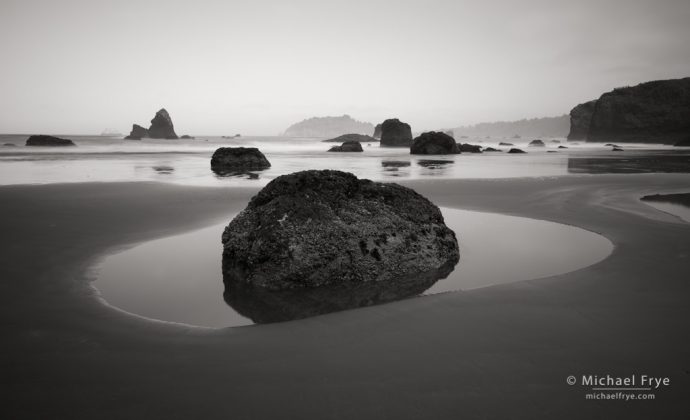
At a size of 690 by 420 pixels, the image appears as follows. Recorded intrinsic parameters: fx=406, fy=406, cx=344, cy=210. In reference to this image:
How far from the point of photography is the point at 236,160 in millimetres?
21922

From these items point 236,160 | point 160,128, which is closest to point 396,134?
point 236,160

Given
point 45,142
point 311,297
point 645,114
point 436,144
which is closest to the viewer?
point 311,297

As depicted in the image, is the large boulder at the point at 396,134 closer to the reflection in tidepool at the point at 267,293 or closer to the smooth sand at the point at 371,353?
the reflection in tidepool at the point at 267,293

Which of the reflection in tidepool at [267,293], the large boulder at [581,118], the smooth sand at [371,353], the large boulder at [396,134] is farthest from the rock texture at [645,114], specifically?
the smooth sand at [371,353]

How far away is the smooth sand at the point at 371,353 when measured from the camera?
2355 mm

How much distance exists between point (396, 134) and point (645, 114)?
2328 inches

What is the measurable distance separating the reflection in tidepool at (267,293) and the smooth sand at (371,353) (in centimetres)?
26

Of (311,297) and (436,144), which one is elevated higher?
(436,144)

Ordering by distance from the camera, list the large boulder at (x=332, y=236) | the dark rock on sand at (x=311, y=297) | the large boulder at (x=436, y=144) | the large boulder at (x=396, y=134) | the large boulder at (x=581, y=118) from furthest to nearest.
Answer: the large boulder at (x=581, y=118), the large boulder at (x=396, y=134), the large boulder at (x=436, y=144), the large boulder at (x=332, y=236), the dark rock on sand at (x=311, y=297)

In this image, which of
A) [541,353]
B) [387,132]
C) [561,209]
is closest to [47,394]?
[541,353]

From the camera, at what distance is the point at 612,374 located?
2.64 m

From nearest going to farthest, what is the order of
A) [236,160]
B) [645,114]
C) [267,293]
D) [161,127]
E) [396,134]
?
[267,293] → [236,160] → [396,134] → [645,114] → [161,127]

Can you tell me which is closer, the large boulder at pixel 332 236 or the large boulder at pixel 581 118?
the large boulder at pixel 332 236

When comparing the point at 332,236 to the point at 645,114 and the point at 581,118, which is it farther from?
the point at 581,118
